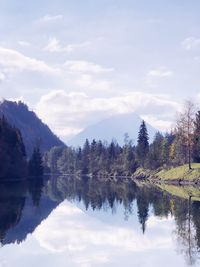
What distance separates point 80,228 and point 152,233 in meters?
5.76

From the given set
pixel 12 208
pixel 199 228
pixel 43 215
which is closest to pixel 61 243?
pixel 199 228

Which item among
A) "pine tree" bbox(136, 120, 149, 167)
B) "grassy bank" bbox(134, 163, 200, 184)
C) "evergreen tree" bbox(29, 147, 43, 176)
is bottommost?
"grassy bank" bbox(134, 163, 200, 184)

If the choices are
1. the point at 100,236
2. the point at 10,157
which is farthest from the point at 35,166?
the point at 100,236

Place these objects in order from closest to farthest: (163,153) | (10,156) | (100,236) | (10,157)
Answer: (100,236) < (10,157) < (10,156) < (163,153)

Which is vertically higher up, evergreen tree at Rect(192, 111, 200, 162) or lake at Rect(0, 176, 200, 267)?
evergreen tree at Rect(192, 111, 200, 162)

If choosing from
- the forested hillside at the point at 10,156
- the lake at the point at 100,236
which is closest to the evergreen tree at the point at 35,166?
the forested hillside at the point at 10,156

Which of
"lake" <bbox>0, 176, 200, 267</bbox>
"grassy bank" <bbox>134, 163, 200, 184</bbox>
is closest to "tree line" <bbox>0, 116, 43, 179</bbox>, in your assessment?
"grassy bank" <bbox>134, 163, 200, 184</bbox>

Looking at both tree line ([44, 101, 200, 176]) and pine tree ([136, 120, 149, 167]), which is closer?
tree line ([44, 101, 200, 176])

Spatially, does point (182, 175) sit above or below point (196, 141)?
below

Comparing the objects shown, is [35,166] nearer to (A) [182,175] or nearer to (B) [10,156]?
(B) [10,156]

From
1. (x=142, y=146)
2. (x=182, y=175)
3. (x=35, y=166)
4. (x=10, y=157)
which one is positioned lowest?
(x=182, y=175)

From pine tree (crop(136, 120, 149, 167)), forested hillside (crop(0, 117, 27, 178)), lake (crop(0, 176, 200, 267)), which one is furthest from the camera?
pine tree (crop(136, 120, 149, 167))

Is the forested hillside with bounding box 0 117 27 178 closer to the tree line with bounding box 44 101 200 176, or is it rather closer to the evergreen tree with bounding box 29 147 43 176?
the evergreen tree with bounding box 29 147 43 176

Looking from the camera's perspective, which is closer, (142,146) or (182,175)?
(182,175)
